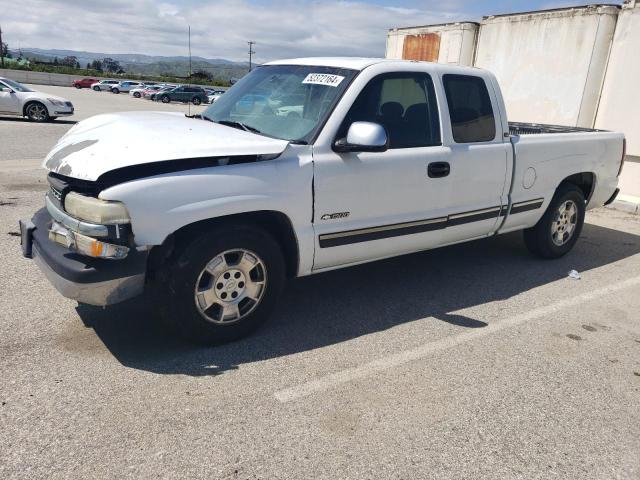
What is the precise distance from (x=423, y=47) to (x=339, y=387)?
1053cm

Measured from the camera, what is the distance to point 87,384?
3.10 meters

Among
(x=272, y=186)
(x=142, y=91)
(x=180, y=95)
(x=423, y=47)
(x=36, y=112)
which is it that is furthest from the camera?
(x=142, y=91)

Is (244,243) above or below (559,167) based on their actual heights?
below

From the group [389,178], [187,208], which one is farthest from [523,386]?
[187,208]

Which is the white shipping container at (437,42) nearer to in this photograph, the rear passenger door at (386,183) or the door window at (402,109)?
the door window at (402,109)

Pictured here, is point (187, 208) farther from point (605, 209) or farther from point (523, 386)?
point (605, 209)

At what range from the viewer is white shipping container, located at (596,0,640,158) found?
28.2 feet

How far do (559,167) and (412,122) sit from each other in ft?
6.87

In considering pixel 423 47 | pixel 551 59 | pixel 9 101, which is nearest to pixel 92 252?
pixel 551 59

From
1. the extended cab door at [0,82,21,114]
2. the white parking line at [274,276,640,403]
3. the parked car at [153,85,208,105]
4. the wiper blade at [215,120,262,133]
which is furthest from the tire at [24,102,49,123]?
the parked car at [153,85,208,105]

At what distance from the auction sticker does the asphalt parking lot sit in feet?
5.74

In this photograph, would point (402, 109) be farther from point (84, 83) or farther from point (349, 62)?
point (84, 83)

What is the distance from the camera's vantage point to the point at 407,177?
4121 millimetres

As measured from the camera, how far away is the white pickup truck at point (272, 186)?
3.13 metres
